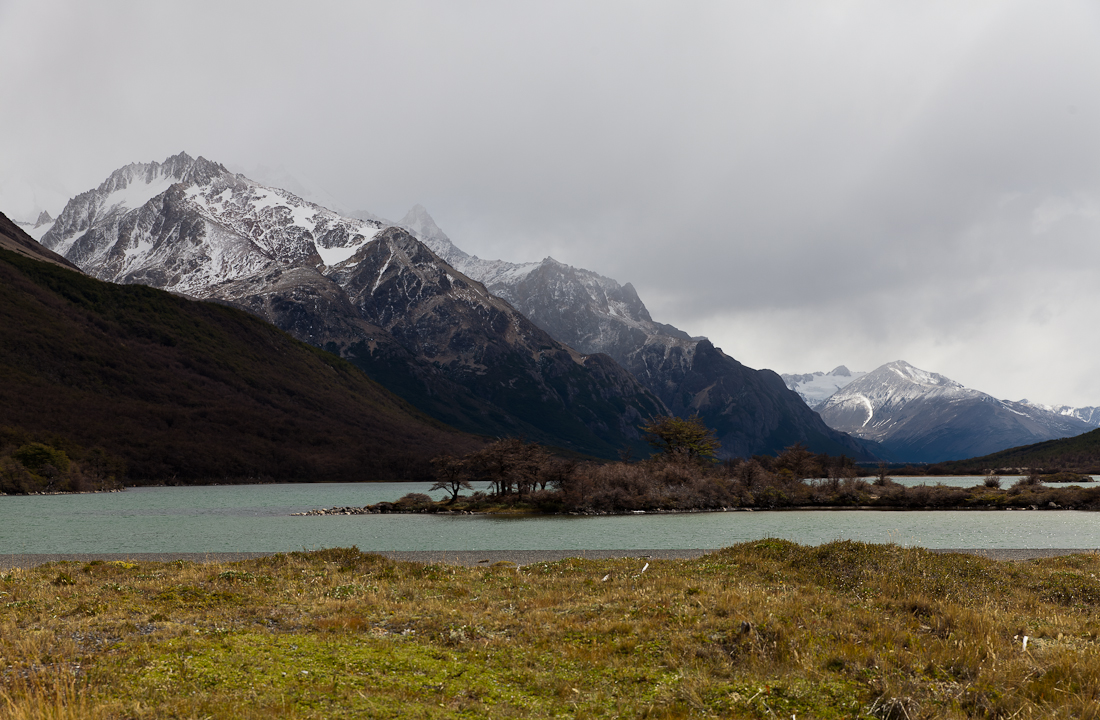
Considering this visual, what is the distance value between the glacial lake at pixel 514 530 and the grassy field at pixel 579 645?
86.9 feet

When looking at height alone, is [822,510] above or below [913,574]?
below

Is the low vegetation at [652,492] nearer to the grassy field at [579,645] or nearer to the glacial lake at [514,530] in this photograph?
the glacial lake at [514,530]

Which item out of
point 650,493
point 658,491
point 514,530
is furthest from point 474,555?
point 658,491

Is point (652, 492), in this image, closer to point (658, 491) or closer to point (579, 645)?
point (658, 491)

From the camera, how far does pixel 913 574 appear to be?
2247cm

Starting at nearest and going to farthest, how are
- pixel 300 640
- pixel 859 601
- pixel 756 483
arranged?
pixel 300 640 → pixel 859 601 → pixel 756 483

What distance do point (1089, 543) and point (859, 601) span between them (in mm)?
48638

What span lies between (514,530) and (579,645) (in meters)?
53.8

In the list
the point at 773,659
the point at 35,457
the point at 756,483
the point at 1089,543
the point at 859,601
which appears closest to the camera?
the point at 773,659

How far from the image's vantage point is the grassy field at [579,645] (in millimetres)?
11438

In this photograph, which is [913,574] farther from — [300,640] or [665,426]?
[665,426]

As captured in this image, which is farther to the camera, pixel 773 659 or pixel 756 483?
pixel 756 483

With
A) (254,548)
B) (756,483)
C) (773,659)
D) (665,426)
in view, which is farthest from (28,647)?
(665,426)

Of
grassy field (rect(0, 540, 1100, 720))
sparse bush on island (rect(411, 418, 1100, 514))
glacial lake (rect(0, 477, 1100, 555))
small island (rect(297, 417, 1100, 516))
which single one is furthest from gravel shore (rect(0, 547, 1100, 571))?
sparse bush on island (rect(411, 418, 1100, 514))
